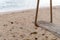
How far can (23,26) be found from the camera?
61.4 inches

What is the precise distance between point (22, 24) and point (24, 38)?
0.27m

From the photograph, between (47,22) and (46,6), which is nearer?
(47,22)

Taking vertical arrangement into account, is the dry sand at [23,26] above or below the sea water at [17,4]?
below

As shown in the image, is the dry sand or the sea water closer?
the dry sand

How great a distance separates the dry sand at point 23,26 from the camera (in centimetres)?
138

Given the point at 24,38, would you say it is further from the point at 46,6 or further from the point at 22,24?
the point at 46,6

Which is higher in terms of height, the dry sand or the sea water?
the sea water

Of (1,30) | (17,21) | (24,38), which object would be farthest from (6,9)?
(24,38)

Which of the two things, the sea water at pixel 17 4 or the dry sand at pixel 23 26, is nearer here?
the dry sand at pixel 23 26

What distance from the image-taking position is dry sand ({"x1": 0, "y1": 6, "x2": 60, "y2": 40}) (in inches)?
54.4

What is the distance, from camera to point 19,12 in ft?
6.26

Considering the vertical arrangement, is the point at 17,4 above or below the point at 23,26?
above

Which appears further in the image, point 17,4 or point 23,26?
point 17,4

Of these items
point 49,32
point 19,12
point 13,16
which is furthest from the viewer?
point 19,12
